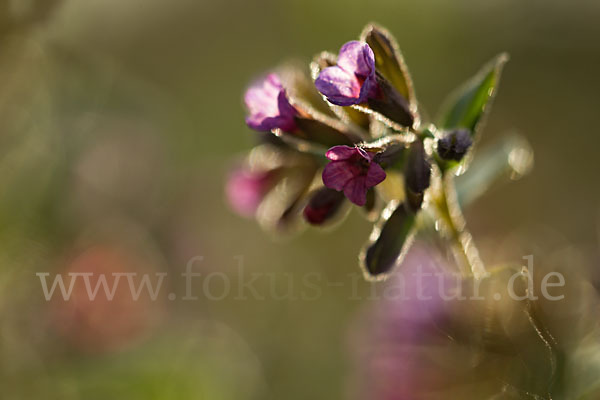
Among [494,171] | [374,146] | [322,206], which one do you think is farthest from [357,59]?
[494,171]

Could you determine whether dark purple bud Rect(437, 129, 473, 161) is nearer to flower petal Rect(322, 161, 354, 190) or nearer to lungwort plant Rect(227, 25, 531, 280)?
lungwort plant Rect(227, 25, 531, 280)

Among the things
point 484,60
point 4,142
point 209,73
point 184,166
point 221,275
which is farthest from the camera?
point 209,73

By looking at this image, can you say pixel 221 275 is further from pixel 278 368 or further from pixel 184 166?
pixel 184 166

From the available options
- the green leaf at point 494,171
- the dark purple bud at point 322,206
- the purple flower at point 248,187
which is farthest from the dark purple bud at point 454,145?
the purple flower at point 248,187

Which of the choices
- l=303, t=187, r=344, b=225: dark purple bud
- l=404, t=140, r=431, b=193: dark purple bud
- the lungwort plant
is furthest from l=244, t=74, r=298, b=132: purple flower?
l=404, t=140, r=431, b=193: dark purple bud

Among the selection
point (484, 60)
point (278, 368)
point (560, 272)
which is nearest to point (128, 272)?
point (278, 368)

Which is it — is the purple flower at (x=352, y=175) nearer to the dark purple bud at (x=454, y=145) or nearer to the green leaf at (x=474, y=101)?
the dark purple bud at (x=454, y=145)
